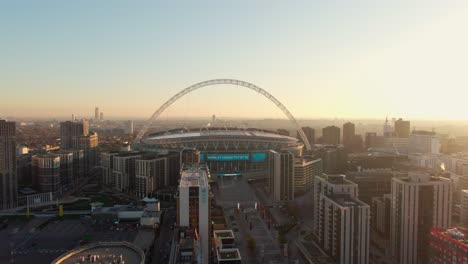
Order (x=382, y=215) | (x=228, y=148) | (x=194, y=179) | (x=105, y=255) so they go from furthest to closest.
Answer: (x=228, y=148)
(x=382, y=215)
(x=194, y=179)
(x=105, y=255)

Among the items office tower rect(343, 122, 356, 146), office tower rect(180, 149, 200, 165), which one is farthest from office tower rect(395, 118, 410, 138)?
office tower rect(180, 149, 200, 165)

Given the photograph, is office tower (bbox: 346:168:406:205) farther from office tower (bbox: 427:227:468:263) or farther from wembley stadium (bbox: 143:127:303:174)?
wembley stadium (bbox: 143:127:303:174)

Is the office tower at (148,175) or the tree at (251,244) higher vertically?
the office tower at (148,175)

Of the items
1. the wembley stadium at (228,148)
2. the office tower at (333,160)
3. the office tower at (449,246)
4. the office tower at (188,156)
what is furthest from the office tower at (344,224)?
the office tower at (333,160)

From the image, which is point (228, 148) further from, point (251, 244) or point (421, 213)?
point (421, 213)

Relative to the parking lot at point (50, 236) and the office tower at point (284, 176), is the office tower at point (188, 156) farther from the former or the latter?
the parking lot at point (50, 236)

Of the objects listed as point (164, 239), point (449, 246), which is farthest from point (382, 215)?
point (164, 239)
